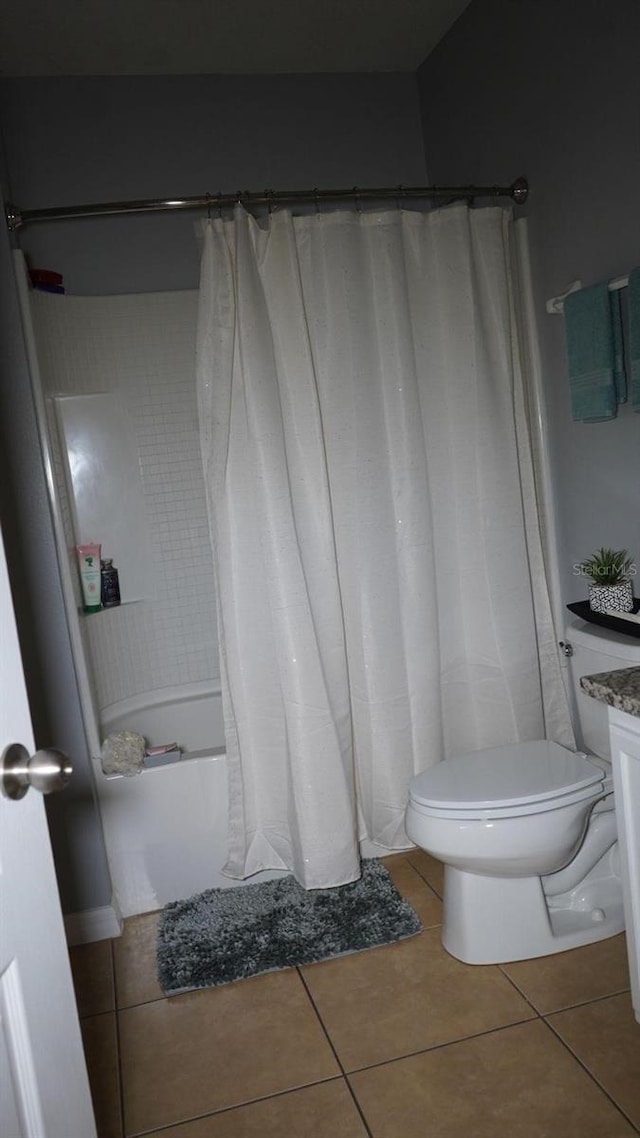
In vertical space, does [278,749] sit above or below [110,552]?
below

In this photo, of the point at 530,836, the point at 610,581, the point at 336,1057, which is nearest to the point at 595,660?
the point at 610,581

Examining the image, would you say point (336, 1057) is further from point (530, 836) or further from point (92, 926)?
point (92, 926)

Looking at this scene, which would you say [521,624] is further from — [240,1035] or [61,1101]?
[61,1101]

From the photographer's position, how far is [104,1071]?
6.60 ft

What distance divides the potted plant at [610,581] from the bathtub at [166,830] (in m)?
1.13

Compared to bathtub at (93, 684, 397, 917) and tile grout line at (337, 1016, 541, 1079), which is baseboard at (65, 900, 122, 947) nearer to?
bathtub at (93, 684, 397, 917)

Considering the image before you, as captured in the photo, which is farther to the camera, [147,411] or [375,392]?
[147,411]

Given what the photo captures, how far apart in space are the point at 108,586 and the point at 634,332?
6.43 feet

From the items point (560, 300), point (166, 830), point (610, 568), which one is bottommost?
point (166, 830)

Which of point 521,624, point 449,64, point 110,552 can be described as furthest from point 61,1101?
point 449,64

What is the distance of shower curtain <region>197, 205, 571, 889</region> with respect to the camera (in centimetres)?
245

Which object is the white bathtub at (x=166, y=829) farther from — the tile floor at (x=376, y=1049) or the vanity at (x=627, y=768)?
the vanity at (x=627, y=768)

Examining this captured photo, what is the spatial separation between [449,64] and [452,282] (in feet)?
3.00

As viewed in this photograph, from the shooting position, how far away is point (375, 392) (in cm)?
254
